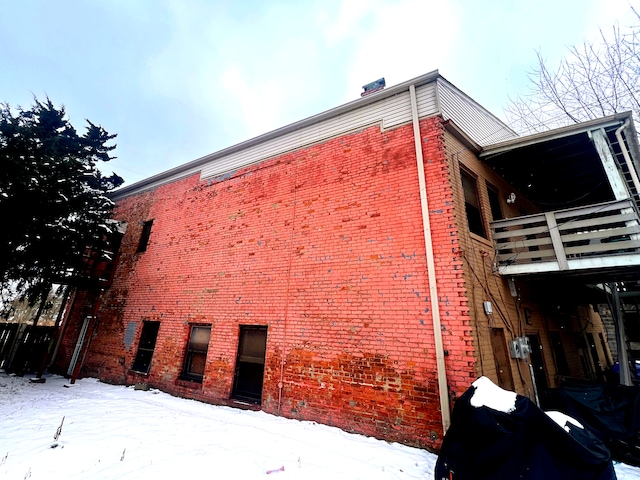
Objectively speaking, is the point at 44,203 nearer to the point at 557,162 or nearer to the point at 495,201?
the point at 495,201

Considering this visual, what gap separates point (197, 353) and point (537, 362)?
883cm

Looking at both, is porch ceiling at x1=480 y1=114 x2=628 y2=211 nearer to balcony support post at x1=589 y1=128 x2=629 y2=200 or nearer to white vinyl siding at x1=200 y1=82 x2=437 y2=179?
balcony support post at x1=589 y1=128 x2=629 y2=200

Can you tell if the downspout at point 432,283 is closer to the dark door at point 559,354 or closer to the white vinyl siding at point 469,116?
the white vinyl siding at point 469,116

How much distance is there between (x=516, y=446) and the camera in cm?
293

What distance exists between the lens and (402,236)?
5703mm

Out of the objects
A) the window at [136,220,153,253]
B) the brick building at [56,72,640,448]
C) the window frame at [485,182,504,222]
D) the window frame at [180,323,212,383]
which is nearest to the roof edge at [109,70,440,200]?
the brick building at [56,72,640,448]

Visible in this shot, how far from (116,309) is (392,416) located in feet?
32.2

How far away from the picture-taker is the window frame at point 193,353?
7655 millimetres

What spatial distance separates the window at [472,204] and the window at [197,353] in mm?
7096

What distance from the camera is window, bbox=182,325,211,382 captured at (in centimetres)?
769

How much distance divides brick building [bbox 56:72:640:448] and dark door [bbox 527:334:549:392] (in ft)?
0.16

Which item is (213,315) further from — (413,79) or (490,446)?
(413,79)

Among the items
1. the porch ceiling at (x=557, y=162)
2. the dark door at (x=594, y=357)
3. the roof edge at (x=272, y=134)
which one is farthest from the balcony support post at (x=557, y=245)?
the dark door at (x=594, y=357)

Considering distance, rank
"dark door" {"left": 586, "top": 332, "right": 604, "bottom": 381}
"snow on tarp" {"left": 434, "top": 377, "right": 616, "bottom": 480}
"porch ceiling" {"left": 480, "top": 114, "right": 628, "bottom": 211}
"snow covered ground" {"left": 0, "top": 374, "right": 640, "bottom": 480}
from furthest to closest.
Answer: "dark door" {"left": 586, "top": 332, "right": 604, "bottom": 381} → "porch ceiling" {"left": 480, "top": 114, "right": 628, "bottom": 211} → "snow covered ground" {"left": 0, "top": 374, "right": 640, "bottom": 480} → "snow on tarp" {"left": 434, "top": 377, "right": 616, "bottom": 480}
